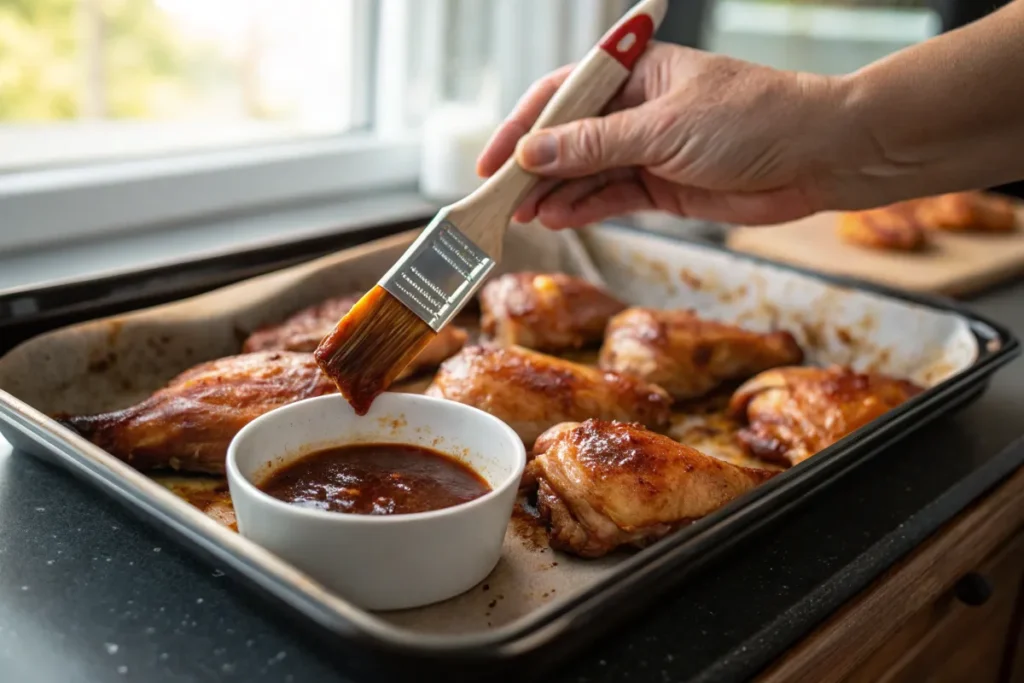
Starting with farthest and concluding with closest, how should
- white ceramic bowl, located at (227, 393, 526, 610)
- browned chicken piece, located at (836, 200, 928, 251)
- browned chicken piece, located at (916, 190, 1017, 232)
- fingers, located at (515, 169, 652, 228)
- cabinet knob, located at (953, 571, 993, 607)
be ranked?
browned chicken piece, located at (916, 190, 1017, 232) → browned chicken piece, located at (836, 200, 928, 251) → fingers, located at (515, 169, 652, 228) → cabinet knob, located at (953, 571, 993, 607) → white ceramic bowl, located at (227, 393, 526, 610)

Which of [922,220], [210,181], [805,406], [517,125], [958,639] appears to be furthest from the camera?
[922,220]

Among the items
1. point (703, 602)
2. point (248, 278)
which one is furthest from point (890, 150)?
point (248, 278)

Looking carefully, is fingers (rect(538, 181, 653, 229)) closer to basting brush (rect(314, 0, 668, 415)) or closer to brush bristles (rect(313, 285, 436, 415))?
basting brush (rect(314, 0, 668, 415))

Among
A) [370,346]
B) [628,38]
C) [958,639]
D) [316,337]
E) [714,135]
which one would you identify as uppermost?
[628,38]

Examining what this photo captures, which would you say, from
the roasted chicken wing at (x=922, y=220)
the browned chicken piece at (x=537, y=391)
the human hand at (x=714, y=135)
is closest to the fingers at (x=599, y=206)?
the human hand at (x=714, y=135)

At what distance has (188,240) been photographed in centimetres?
213

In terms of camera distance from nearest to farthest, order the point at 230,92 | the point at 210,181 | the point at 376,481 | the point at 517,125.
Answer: the point at 376,481 → the point at 517,125 → the point at 210,181 → the point at 230,92

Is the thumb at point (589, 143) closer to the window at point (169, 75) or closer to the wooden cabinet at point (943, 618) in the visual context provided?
the wooden cabinet at point (943, 618)

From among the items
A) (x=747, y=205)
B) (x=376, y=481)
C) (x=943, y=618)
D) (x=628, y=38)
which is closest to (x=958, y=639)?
(x=943, y=618)

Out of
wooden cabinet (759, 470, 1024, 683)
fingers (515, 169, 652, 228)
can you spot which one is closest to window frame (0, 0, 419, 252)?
fingers (515, 169, 652, 228)

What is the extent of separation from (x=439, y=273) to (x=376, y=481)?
289mm

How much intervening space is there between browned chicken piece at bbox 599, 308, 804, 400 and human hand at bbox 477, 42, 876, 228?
9.1 inches

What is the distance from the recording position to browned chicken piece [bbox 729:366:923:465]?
1.47 m

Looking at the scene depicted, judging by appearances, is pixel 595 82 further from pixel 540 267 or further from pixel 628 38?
pixel 540 267
